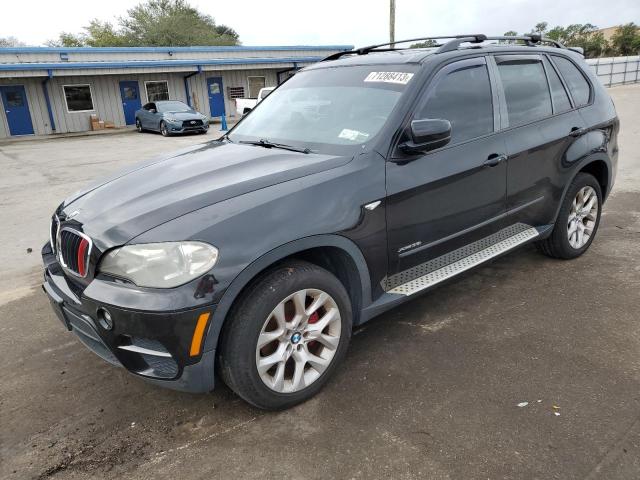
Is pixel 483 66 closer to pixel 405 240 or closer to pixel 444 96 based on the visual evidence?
pixel 444 96

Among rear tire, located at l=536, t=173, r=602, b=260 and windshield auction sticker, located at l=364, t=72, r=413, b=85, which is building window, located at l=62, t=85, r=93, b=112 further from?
rear tire, located at l=536, t=173, r=602, b=260

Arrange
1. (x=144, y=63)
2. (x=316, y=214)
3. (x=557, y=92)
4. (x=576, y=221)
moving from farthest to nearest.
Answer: (x=144, y=63) → (x=576, y=221) → (x=557, y=92) → (x=316, y=214)

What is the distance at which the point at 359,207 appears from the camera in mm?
2709

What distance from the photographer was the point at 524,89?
3.80 m

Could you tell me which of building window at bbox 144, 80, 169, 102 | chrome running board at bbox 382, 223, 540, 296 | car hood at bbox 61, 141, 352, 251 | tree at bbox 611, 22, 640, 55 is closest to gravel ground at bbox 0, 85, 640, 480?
chrome running board at bbox 382, 223, 540, 296

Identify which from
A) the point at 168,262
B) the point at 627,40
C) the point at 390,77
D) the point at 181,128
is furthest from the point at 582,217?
the point at 627,40

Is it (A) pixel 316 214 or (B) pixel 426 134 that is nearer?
(A) pixel 316 214

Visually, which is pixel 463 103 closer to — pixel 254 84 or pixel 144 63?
pixel 144 63

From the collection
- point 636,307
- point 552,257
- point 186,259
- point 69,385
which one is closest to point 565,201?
point 552,257

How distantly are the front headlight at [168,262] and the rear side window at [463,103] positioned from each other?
5.35 ft

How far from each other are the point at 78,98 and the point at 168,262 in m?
25.3

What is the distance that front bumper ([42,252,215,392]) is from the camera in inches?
86.0

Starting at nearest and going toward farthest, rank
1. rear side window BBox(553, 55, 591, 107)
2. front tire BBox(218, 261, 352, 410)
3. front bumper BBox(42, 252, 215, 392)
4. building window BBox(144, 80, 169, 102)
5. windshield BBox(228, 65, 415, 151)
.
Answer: front bumper BBox(42, 252, 215, 392) < front tire BBox(218, 261, 352, 410) < windshield BBox(228, 65, 415, 151) < rear side window BBox(553, 55, 591, 107) < building window BBox(144, 80, 169, 102)

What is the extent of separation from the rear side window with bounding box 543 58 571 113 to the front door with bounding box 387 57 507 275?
0.86 metres
